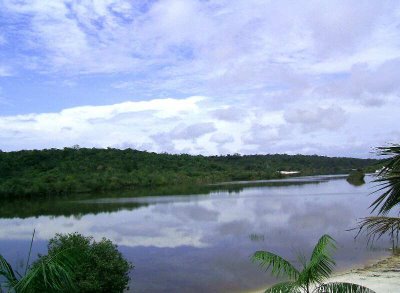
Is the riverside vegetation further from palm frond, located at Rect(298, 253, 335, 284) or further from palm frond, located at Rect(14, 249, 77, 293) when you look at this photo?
palm frond, located at Rect(14, 249, 77, 293)

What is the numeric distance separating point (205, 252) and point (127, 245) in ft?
14.9

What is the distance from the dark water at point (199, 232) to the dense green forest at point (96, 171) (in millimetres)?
15449

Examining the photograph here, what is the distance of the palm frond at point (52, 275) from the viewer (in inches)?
156

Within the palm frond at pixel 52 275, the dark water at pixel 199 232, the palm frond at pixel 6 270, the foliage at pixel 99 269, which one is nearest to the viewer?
the palm frond at pixel 52 275

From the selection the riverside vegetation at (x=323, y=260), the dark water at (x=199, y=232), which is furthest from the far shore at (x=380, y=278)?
the riverside vegetation at (x=323, y=260)

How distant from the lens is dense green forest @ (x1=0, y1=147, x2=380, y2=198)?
59.6m

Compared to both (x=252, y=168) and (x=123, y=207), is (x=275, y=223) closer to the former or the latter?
(x=123, y=207)

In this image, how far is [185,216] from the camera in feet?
108

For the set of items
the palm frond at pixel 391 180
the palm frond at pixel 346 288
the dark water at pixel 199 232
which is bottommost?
the dark water at pixel 199 232

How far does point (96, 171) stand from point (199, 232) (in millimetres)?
54017

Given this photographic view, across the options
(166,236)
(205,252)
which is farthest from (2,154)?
(205,252)

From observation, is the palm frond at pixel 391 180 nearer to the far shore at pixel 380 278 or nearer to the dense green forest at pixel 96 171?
the far shore at pixel 380 278

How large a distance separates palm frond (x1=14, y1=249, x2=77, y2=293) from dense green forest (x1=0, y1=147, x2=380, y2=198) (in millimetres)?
53078

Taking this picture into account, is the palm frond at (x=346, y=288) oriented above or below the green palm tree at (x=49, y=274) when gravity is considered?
below
